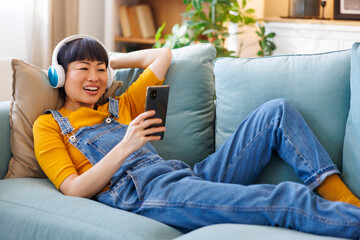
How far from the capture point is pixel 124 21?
3.27 m

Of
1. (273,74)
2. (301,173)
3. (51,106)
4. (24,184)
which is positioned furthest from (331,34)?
(24,184)

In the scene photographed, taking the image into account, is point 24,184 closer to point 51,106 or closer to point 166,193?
point 51,106

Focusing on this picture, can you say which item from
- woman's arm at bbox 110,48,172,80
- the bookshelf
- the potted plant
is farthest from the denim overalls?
the bookshelf

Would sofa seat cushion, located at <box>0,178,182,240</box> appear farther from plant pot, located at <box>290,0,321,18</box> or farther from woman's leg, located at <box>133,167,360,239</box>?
plant pot, located at <box>290,0,321,18</box>

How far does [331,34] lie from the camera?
122 inches

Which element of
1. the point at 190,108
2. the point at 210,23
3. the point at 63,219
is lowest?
the point at 63,219

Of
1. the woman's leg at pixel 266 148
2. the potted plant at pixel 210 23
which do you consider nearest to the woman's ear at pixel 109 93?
the woman's leg at pixel 266 148

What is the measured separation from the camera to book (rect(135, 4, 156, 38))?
130 inches

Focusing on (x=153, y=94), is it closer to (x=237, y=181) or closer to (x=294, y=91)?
(x=237, y=181)

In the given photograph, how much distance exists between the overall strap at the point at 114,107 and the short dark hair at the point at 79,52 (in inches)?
6.0

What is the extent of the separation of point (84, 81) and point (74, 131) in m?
0.18

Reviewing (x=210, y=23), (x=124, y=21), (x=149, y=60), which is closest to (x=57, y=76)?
(x=149, y=60)

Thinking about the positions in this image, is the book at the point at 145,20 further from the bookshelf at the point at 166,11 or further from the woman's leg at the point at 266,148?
the woman's leg at the point at 266,148

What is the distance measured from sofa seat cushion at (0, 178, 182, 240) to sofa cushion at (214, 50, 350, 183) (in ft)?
1.76
